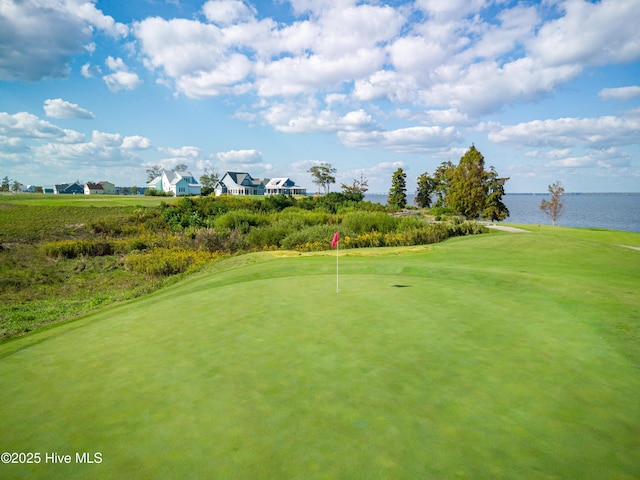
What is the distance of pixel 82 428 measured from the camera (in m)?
3.59

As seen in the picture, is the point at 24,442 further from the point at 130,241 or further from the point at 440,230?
the point at 130,241

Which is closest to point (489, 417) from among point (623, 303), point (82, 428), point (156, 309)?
point (82, 428)

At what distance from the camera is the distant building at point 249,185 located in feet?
363

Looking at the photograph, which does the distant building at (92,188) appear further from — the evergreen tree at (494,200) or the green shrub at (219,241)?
the evergreen tree at (494,200)

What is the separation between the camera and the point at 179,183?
10669 centimetres

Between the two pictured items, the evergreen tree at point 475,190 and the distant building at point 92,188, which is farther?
the distant building at point 92,188

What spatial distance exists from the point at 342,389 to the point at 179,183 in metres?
111

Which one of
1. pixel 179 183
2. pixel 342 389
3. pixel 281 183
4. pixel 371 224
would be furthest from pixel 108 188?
pixel 342 389

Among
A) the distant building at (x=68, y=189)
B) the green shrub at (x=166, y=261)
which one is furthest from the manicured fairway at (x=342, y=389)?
the distant building at (x=68, y=189)

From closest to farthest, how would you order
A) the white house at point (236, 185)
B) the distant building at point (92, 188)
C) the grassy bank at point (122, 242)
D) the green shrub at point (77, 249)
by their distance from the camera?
the grassy bank at point (122, 242)
the green shrub at point (77, 249)
the white house at point (236, 185)
the distant building at point (92, 188)

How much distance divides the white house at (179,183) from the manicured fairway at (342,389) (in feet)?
344

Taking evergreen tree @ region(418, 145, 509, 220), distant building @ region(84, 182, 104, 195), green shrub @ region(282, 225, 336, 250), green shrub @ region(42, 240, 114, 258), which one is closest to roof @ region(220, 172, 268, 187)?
distant building @ region(84, 182, 104, 195)

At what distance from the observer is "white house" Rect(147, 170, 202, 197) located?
10631 centimetres

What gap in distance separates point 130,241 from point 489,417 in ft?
104
